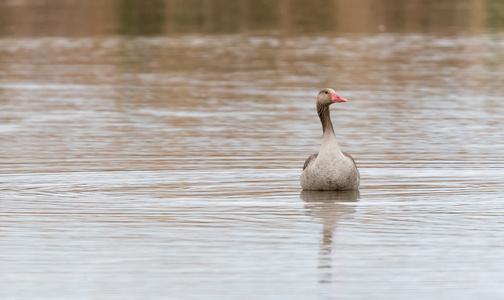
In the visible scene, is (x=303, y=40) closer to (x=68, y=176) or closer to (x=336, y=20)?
(x=336, y=20)


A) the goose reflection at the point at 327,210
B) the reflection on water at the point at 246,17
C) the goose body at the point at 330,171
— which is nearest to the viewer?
the goose reflection at the point at 327,210

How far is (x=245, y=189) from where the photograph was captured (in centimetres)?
1489

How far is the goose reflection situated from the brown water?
0.04 m

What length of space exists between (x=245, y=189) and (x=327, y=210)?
1740 mm

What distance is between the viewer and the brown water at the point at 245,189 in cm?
1002

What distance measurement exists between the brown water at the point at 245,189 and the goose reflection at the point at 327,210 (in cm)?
4

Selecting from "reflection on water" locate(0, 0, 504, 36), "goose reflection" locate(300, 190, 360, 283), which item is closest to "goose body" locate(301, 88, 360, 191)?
"goose reflection" locate(300, 190, 360, 283)

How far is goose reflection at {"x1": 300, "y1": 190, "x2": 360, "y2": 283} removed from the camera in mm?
10719

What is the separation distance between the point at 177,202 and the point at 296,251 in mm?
3266

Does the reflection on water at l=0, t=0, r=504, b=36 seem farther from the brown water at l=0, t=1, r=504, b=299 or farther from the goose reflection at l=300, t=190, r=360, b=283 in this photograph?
the goose reflection at l=300, t=190, r=360, b=283

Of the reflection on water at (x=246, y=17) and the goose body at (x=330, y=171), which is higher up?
the goose body at (x=330, y=171)

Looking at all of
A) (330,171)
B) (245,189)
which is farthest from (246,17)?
(330,171)

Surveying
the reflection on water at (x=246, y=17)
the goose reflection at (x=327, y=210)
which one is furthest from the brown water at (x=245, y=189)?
the reflection on water at (x=246, y=17)

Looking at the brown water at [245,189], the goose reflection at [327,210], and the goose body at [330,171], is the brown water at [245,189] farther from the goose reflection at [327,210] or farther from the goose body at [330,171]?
the goose body at [330,171]
